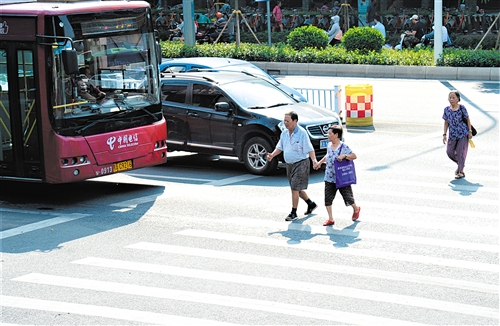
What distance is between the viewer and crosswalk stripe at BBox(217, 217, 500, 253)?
33.8ft

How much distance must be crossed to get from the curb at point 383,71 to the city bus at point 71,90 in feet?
A: 47.2

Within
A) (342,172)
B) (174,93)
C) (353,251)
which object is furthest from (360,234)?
(174,93)

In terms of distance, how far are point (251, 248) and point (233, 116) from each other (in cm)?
524

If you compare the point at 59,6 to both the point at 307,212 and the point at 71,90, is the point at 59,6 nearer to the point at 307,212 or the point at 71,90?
the point at 71,90

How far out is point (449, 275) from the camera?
9.20 m

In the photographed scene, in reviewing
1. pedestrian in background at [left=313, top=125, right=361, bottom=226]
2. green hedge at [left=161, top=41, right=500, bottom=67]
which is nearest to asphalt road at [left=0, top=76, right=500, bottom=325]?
pedestrian in background at [left=313, top=125, right=361, bottom=226]

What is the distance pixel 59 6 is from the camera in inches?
501

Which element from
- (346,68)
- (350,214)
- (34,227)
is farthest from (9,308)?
(346,68)

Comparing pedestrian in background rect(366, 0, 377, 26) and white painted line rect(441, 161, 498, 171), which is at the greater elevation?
pedestrian in background rect(366, 0, 377, 26)

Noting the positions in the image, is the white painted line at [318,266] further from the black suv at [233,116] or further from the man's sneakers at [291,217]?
the black suv at [233,116]

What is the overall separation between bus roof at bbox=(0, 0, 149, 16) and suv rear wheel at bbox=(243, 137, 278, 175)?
3106mm

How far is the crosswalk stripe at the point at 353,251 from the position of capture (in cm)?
954

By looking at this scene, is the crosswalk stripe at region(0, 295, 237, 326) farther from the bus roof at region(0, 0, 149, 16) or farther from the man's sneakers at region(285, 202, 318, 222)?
the bus roof at region(0, 0, 149, 16)

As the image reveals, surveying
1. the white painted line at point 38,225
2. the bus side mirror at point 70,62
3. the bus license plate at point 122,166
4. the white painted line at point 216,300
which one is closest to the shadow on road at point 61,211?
the white painted line at point 38,225
